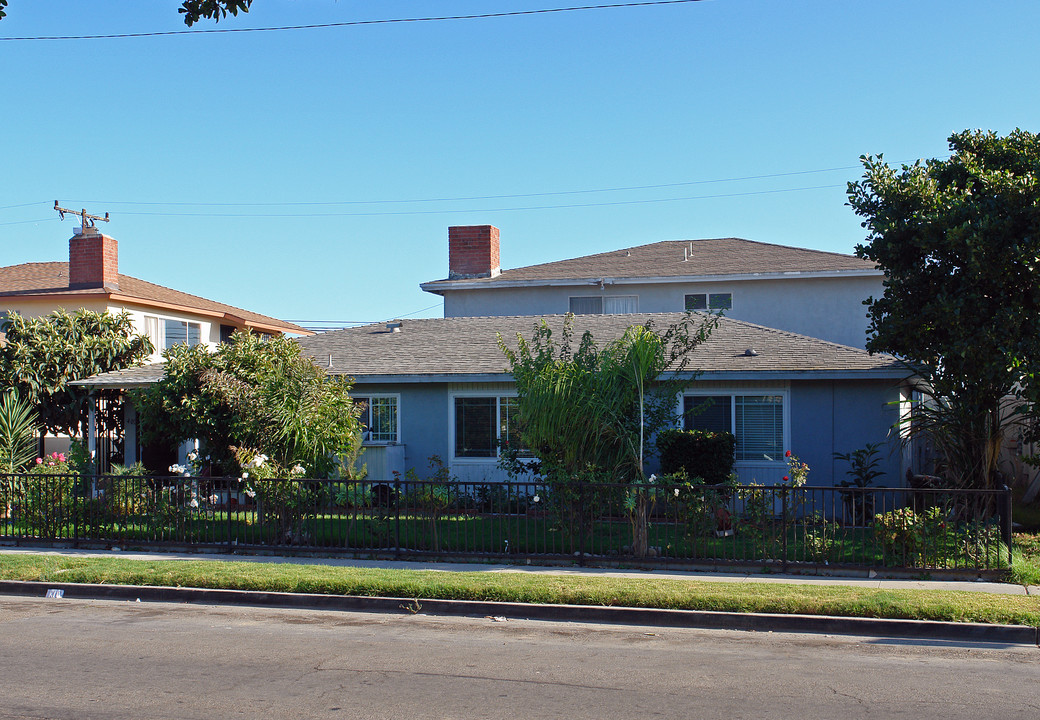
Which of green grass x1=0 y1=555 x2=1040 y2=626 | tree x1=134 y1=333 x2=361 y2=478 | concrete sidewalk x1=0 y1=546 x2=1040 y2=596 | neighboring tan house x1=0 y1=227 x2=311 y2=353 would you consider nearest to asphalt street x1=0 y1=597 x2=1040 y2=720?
green grass x1=0 y1=555 x2=1040 y2=626

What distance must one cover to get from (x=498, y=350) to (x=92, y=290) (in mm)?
13310

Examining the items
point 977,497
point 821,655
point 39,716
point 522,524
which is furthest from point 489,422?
point 39,716

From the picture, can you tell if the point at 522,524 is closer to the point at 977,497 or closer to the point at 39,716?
the point at 977,497

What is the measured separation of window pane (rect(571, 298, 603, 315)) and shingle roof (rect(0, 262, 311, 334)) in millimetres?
12024

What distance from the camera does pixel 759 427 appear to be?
57.2 ft

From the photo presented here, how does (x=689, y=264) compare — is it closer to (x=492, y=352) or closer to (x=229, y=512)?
(x=492, y=352)

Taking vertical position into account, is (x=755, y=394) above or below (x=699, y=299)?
below

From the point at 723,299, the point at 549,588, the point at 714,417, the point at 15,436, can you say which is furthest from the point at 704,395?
the point at 15,436

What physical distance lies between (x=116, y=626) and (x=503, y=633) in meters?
4.04

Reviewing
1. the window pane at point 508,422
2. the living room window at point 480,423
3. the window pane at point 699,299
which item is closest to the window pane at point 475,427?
the living room window at point 480,423

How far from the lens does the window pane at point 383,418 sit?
1945 cm

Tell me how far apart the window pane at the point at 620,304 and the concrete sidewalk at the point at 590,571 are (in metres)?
15.3

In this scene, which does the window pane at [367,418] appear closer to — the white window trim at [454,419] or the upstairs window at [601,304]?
the white window trim at [454,419]

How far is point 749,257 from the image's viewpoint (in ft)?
89.5
